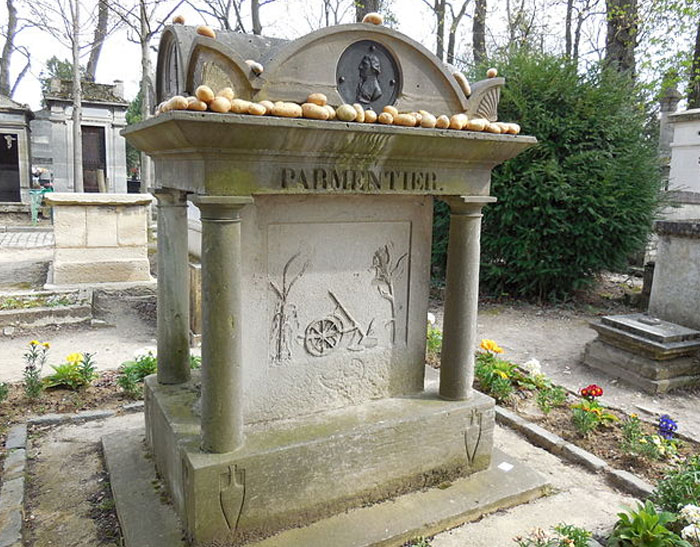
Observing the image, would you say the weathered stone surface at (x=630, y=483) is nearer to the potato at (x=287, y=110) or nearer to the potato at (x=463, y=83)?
the potato at (x=463, y=83)

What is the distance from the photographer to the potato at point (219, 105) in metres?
2.46

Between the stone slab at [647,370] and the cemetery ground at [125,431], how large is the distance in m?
0.11

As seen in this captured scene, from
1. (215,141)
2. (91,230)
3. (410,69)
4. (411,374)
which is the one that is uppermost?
(410,69)

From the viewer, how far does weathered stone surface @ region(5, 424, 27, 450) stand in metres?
3.93

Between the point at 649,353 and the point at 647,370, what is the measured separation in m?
0.19

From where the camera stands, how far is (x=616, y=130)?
9.34 metres

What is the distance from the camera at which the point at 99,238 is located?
885 cm

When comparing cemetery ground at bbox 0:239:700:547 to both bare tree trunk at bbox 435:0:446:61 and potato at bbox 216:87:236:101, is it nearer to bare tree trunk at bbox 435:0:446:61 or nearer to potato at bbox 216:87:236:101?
potato at bbox 216:87:236:101

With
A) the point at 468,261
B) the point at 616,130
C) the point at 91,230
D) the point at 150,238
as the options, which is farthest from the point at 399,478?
the point at 150,238

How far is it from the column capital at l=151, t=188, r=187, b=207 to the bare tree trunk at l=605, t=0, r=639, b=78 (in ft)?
37.0

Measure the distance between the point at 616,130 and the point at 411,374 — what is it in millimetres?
7491

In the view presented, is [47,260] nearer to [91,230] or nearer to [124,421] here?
[91,230]

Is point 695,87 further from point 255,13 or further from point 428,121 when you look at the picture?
point 428,121

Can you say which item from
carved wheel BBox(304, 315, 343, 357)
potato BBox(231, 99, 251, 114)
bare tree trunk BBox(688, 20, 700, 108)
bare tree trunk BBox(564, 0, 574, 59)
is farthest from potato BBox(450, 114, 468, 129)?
bare tree trunk BBox(564, 0, 574, 59)
